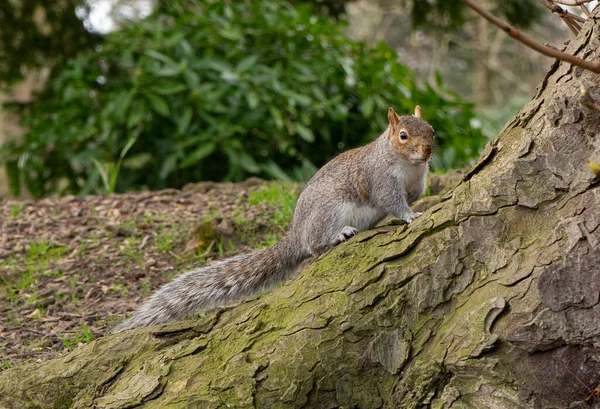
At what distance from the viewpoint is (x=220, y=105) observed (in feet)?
18.8

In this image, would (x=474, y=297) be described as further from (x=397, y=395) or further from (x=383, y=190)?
(x=383, y=190)

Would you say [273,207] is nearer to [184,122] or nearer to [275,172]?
[275,172]

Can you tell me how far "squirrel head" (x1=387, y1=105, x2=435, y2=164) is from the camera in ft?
10.2

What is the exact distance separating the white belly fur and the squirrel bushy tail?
0.24m

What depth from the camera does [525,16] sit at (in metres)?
→ 6.75

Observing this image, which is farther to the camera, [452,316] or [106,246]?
[106,246]

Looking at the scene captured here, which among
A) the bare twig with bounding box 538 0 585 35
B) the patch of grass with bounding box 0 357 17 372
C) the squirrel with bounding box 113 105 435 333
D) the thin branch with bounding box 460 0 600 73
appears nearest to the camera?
the thin branch with bounding box 460 0 600 73

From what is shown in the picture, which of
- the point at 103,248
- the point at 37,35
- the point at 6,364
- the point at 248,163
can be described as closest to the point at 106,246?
the point at 103,248

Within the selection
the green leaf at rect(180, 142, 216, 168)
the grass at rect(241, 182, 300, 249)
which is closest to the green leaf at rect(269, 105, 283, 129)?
the green leaf at rect(180, 142, 216, 168)

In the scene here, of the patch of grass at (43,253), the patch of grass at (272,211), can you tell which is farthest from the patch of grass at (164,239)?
the patch of grass at (43,253)

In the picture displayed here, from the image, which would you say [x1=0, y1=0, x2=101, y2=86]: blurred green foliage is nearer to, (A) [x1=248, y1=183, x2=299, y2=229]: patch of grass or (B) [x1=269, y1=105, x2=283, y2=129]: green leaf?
(B) [x1=269, y1=105, x2=283, y2=129]: green leaf

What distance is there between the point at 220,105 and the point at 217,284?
2.88 m

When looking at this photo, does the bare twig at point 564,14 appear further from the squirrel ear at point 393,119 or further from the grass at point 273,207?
the grass at point 273,207

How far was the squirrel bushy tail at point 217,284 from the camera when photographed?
2.99 meters
